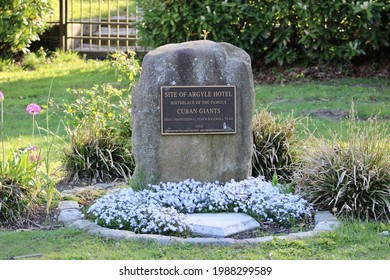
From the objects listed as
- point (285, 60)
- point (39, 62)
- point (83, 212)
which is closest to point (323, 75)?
point (285, 60)

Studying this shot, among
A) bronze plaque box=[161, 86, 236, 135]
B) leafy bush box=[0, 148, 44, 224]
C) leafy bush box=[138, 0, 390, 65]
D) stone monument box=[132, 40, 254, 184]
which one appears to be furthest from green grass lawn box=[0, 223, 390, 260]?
leafy bush box=[138, 0, 390, 65]

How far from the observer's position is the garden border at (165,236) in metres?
6.41

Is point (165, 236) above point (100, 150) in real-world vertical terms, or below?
below

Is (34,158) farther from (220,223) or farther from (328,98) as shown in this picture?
(328,98)

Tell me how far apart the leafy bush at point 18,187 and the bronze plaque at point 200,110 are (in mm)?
1386

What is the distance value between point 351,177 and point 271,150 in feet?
4.77

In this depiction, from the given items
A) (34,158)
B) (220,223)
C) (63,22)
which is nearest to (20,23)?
(63,22)

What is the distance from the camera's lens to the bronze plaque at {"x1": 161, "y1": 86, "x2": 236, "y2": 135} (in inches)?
301

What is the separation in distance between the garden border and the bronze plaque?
1.24 meters

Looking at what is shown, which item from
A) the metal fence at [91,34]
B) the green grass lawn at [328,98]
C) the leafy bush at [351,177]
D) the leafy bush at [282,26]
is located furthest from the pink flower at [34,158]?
the metal fence at [91,34]

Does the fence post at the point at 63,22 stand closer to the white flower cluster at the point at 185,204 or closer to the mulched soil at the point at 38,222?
the mulched soil at the point at 38,222

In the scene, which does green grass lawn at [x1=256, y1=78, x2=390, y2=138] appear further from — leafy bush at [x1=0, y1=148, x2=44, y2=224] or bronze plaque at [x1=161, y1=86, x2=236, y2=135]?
leafy bush at [x1=0, y1=148, x2=44, y2=224]

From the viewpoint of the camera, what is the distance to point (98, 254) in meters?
6.12

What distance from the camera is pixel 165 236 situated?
6.53 metres
